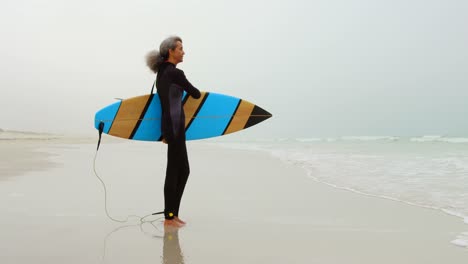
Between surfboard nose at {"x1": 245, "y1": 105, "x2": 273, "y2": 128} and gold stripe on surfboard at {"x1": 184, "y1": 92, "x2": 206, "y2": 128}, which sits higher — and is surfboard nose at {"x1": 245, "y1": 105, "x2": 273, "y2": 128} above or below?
below

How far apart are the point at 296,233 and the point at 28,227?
6.82 ft

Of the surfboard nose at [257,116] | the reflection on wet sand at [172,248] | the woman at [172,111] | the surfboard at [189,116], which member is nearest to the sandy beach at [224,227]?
the reflection on wet sand at [172,248]

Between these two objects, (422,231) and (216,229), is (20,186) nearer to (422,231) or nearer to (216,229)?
(216,229)

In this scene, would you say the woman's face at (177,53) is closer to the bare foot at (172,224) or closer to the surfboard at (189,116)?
the surfboard at (189,116)

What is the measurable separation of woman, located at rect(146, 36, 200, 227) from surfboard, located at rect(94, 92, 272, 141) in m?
0.39

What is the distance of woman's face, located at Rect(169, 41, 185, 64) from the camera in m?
3.56

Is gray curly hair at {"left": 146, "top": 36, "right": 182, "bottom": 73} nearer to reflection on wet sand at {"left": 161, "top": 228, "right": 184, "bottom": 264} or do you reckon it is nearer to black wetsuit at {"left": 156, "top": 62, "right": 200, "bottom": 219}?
black wetsuit at {"left": 156, "top": 62, "right": 200, "bottom": 219}

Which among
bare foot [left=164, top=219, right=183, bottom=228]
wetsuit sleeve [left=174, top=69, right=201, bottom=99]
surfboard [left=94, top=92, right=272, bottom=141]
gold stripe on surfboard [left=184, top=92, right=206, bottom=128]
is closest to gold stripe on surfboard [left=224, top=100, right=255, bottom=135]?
surfboard [left=94, top=92, right=272, bottom=141]

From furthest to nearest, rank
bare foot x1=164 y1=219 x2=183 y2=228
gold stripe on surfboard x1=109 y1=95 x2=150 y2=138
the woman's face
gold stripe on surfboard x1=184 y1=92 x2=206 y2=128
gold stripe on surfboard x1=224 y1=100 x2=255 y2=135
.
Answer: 1. gold stripe on surfboard x1=224 y1=100 x2=255 y2=135
2. gold stripe on surfboard x1=184 y1=92 x2=206 y2=128
3. gold stripe on surfboard x1=109 y1=95 x2=150 y2=138
4. the woman's face
5. bare foot x1=164 y1=219 x2=183 y2=228

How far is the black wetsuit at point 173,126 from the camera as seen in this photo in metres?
3.49

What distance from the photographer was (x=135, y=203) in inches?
172

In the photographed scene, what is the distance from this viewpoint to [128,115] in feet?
13.0

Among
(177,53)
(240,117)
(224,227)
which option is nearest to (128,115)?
(177,53)

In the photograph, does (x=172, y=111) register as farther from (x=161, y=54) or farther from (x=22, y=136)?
(x=22, y=136)
